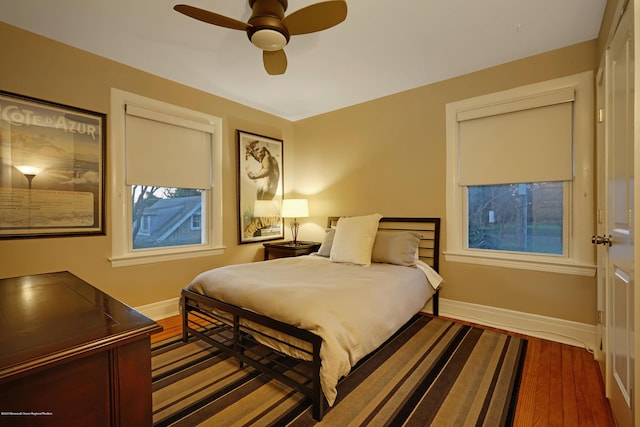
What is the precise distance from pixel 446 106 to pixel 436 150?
471 millimetres

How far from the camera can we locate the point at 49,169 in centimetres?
246

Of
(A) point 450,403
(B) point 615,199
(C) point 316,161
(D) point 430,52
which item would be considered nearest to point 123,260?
(C) point 316,161

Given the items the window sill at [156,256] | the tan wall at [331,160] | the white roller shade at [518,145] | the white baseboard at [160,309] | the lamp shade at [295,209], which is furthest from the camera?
the lamp shade at [295,209]

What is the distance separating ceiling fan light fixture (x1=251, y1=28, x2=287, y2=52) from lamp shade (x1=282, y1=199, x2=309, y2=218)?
7.41 ft

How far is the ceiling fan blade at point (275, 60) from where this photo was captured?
7.39 ft

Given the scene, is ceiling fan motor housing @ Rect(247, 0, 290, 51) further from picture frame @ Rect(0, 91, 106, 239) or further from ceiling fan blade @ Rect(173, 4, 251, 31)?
picture frame @ Rect(0, 91, 106, 239)

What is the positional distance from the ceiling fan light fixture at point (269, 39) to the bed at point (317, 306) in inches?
65.3

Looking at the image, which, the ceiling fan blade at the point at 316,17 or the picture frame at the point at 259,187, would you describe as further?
the picture frame at the point at 259,187

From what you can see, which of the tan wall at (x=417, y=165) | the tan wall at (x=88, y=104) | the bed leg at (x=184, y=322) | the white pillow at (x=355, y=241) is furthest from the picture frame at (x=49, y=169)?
the tan wall at (x=417, y=165)

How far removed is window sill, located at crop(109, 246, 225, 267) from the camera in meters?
2.85

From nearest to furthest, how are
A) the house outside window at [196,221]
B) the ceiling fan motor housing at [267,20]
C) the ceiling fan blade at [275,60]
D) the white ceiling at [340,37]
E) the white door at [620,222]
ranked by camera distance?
the white door at [620,222], the ceiling fan motor housing at [267,20], the white ceiling at [340,37], the ceiling fan blade at [275,60], the house outside window at [196,221]

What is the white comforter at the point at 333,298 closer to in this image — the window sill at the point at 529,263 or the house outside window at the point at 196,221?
the window sill at the point at 529,263

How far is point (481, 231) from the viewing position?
3107 mm

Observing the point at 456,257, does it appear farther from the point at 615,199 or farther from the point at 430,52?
the point at 430,52
